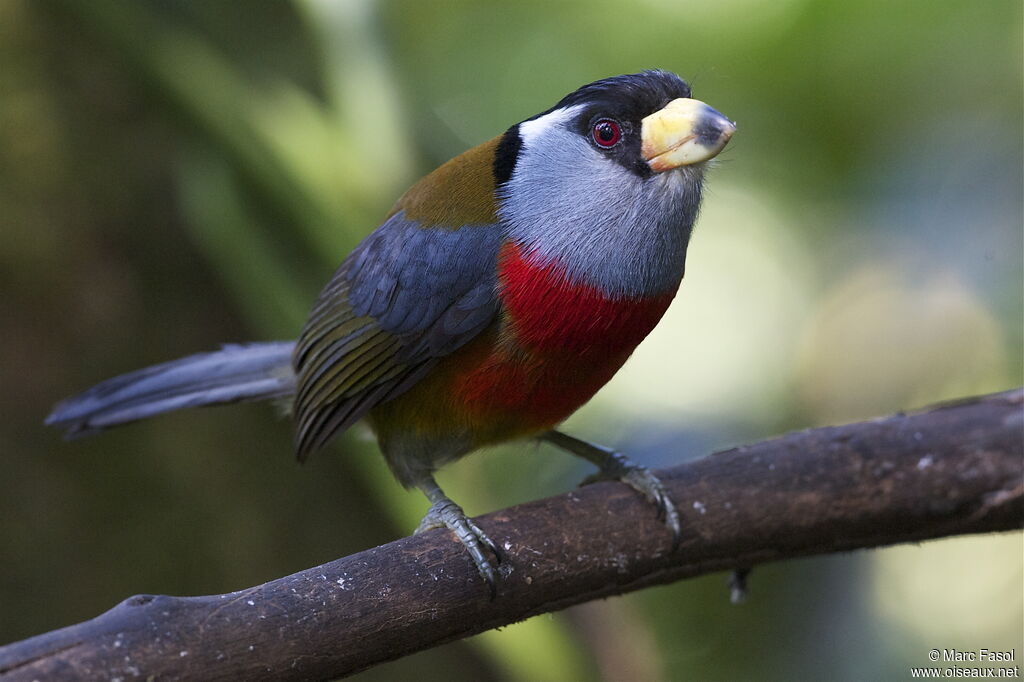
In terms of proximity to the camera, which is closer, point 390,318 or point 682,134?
point 682,134

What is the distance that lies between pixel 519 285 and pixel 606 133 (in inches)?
14.7

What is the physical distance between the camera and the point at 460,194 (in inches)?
91.4

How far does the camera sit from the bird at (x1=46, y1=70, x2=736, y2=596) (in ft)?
6.92

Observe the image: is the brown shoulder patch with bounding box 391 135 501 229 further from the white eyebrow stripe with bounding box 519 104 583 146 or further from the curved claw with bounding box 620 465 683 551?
the curved claw with bounding box 620 465 683 551

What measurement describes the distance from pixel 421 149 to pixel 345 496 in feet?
4.19

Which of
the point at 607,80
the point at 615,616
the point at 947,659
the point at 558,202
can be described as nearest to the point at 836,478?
the point at 558,202

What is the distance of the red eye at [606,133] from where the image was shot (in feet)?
7.02

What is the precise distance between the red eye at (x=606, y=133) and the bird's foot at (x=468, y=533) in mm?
843

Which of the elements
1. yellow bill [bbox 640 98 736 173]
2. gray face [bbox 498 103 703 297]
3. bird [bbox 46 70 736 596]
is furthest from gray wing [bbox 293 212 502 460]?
yellow bill [bbox 640 98 736 173]

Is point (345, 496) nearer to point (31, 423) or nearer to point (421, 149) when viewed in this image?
point (31, 423)

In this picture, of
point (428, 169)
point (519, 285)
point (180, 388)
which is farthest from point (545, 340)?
point (428, 169)

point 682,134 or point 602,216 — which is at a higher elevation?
point 682,134

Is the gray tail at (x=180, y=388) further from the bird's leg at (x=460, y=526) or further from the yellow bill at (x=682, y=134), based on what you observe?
the yellow bill at (x=682, y=134)

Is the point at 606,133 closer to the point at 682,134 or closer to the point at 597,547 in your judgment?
the point at 682,134
